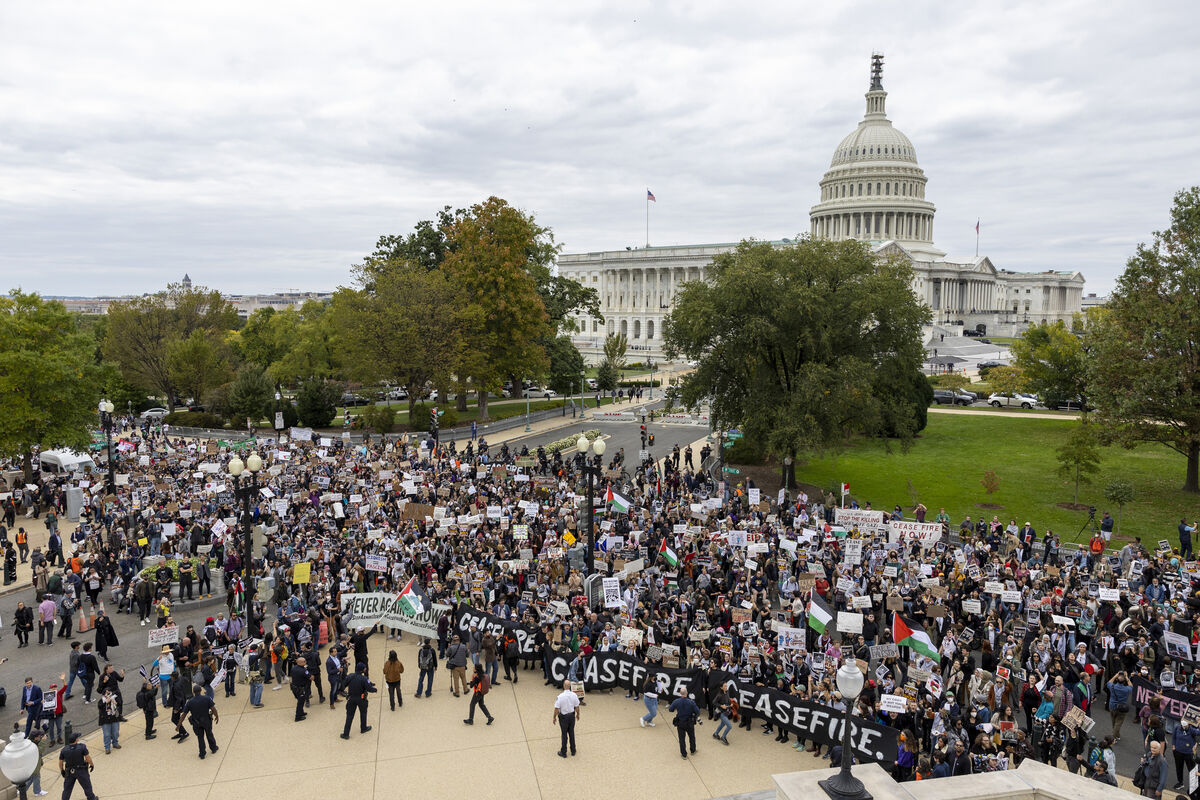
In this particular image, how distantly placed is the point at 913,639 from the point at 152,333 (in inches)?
2728

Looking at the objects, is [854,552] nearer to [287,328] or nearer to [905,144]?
[287,328]

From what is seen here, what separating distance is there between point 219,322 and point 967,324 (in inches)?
5433

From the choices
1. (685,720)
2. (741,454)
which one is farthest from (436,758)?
(741,454)

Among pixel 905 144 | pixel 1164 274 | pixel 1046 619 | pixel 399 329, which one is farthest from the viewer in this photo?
pixel 905 144

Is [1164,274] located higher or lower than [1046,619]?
higher

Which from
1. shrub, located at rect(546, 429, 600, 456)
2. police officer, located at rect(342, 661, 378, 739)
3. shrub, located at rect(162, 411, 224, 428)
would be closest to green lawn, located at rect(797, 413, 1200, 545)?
shrub, located at rect(546, 429, 600, 456)

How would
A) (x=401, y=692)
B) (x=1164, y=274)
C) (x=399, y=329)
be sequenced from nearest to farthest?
(x=401, y=692), (x=1164, y=274), (x=399, y=329)

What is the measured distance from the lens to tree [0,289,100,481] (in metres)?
34.8

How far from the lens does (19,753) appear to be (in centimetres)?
892

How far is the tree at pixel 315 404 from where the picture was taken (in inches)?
2140

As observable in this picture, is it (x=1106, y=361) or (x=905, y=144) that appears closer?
(x=1106, y=361)

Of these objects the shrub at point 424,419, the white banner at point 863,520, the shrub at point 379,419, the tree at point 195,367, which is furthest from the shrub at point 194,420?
the white banner at point 863,520

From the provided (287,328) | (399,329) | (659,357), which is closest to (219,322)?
(287,328)

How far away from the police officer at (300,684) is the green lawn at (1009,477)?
2555cm
